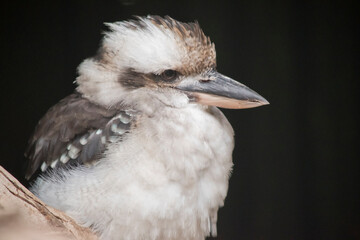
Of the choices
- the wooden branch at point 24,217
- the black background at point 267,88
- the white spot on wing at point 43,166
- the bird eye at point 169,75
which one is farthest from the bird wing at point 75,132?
the black background at point 267,88

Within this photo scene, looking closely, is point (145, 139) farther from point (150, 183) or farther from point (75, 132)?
point (75, 132)

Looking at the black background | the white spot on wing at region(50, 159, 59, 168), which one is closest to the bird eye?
the white spot on wing at region(50, 159, 59, 168)

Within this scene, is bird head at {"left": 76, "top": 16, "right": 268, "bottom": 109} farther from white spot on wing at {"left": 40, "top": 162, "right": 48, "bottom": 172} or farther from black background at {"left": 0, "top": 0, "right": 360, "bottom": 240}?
black background at {"left": 0, "top": 0, "right": 360, "bottom": 240}

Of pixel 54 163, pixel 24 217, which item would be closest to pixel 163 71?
pixel 54 163

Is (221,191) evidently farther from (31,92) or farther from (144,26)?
(31,92)

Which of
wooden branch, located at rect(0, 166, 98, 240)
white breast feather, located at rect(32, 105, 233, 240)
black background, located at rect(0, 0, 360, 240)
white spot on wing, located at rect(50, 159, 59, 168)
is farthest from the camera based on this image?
black background, located at rect(0, 0, 360, 240)

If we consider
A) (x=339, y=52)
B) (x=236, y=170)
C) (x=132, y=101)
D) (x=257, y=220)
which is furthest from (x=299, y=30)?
(x=132, y=101)
